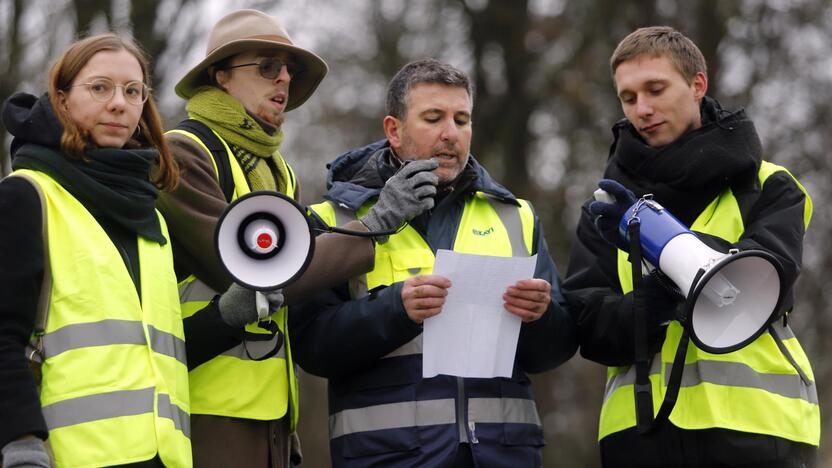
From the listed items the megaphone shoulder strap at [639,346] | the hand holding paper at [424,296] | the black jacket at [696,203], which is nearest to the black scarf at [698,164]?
the black jacket at [696,203]

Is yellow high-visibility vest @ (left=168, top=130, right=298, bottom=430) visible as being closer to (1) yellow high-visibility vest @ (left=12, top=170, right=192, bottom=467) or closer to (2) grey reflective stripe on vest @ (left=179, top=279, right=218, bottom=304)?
(2) grey reflective stripe on vest @ (left=179, top=279, right=218, bottom=304)

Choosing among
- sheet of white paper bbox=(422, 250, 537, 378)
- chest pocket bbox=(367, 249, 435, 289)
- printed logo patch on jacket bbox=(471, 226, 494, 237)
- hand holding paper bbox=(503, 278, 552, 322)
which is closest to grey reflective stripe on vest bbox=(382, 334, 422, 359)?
sheet of white paper bbox=(422, 250, 537, 378)

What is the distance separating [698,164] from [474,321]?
3.80 feet

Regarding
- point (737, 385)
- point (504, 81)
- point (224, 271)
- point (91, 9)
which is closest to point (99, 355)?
point (224, 271)

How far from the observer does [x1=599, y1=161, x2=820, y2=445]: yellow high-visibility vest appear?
16.8ft

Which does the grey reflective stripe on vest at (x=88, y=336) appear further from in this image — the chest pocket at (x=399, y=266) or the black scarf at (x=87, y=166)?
the chest pocket at (x=399, y=266)

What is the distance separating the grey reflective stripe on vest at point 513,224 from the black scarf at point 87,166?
1740 mm

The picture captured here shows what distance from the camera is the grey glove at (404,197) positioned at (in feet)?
17.0

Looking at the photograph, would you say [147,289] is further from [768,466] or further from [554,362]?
[768,466]

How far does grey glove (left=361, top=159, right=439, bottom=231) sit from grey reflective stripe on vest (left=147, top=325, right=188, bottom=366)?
99cm

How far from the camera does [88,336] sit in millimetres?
4277

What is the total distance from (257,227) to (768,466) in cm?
230

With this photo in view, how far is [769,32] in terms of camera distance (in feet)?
48.6

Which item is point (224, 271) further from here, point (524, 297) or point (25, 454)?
point (524, 297)
